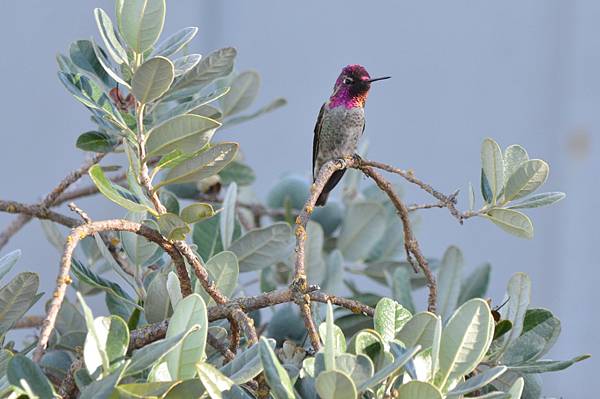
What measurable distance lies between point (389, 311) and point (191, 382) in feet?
0.74

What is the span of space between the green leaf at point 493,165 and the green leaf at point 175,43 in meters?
0.37

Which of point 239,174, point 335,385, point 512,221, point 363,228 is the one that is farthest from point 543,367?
point 239,174

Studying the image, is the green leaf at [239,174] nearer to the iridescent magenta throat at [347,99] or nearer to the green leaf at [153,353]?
the iridescent magenta throat at [347,99]

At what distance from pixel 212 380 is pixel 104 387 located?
0.09 meters

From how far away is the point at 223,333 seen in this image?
997 mm

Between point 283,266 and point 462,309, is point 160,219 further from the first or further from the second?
point 283,266

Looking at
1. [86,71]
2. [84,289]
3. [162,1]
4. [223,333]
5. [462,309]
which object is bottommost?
[84,289]

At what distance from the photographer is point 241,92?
169cm

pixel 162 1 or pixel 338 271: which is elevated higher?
pixel 162 1

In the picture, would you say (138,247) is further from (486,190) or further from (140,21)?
(486,190)

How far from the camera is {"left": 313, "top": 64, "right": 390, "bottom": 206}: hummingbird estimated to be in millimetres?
2652

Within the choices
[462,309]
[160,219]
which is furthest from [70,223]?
Result: [462,309]

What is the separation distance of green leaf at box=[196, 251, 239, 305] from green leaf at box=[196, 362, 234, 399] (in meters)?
0.33

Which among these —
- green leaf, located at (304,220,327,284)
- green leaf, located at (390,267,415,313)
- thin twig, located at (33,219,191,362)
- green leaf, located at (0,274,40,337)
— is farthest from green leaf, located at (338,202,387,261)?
green leaf, located at (0,274,40,337)
